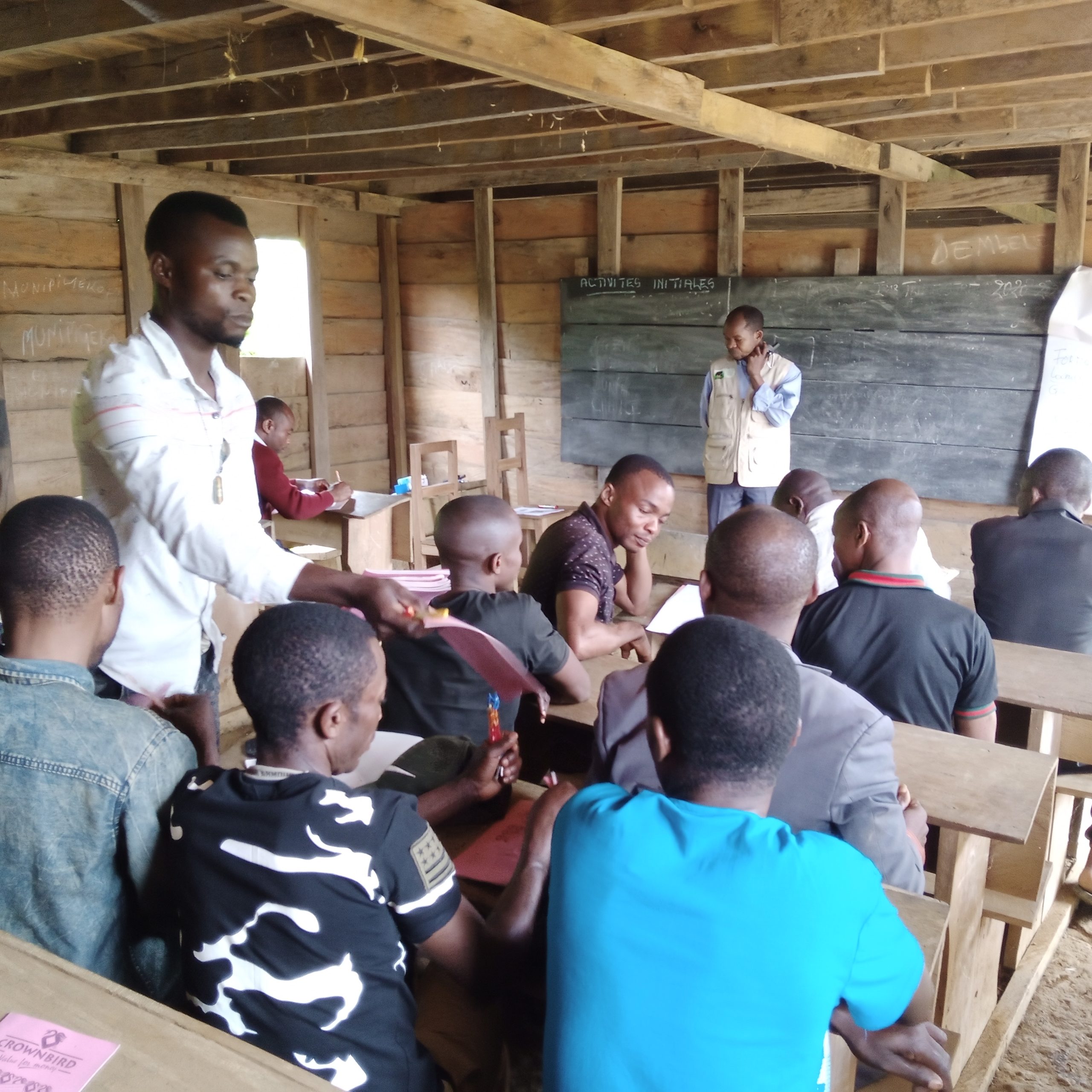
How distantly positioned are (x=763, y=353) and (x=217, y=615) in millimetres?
3414

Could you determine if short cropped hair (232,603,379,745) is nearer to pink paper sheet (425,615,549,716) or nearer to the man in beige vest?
pink paper sheet (425,615,549,716)

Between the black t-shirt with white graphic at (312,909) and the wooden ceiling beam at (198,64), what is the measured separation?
8.80 feet

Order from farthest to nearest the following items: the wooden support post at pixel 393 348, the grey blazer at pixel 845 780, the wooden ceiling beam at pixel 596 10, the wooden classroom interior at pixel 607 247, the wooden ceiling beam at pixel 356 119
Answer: the wooden support post at pixel 393 348 < the wooden ceiling beam at pixel 356 119 < the wooden ceiling beam at pixel 596 10 < the wooden classroom interior at pixel 607 247 < the grey blazer at pixel 845 780

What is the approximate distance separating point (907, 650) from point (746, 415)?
3.66 meters

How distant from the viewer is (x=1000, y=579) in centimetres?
306

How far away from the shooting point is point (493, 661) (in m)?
1.95

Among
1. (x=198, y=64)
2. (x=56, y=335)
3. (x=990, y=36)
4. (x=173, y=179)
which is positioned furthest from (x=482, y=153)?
(x=990, y=36)

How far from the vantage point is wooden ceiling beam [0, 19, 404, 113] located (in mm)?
3221

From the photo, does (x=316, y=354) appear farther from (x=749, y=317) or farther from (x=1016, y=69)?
(x=1016, y=69)

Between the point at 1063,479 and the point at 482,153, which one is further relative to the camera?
the point at 482,153

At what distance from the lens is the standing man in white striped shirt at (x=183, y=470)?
5.56 feet

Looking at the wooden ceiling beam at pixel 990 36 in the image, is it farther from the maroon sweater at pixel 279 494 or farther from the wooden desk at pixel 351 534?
the wooden desk at pixel 351 534

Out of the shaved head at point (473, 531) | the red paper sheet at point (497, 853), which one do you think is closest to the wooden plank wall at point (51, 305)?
the shaved head at point (473, 531)

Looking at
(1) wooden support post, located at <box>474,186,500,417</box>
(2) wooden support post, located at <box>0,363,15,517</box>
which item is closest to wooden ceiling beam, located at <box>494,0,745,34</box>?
Result: (2) wooden support post, located at <box>0,363,15,517</box>
